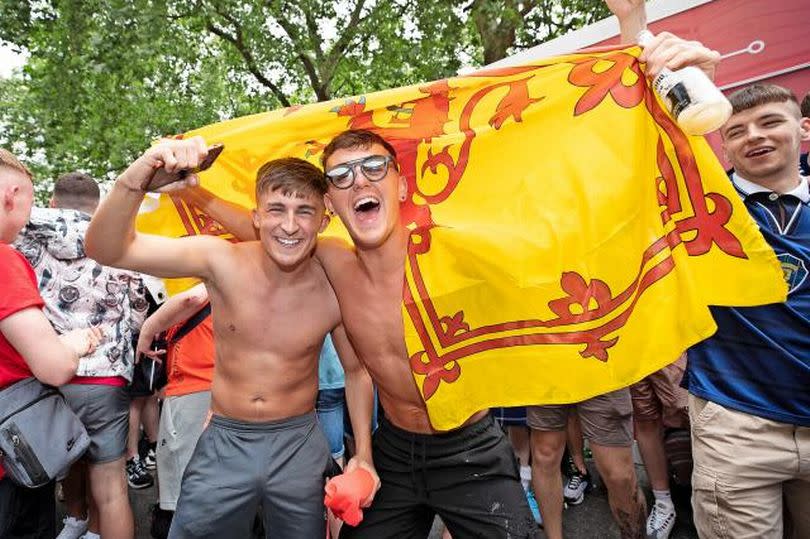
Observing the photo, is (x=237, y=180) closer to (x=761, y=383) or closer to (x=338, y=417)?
(x=338, y=417)

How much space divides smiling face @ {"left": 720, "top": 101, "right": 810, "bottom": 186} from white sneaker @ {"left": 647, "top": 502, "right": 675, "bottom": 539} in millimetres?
2088

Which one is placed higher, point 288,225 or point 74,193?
point 74,193

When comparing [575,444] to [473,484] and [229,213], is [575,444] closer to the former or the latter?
[473,484]

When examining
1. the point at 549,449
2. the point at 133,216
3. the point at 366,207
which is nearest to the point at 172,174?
the point at 133,216

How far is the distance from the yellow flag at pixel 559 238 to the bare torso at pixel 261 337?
46 cm

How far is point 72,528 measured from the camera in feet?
11.2

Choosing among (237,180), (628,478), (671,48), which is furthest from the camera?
(628,478)

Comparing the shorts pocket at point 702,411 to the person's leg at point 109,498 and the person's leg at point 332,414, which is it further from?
the person's leg at point 109,498

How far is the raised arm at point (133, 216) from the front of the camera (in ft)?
6.00

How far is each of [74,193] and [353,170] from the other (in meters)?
2.42

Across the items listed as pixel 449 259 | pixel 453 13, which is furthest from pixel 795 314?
pixel 453 13

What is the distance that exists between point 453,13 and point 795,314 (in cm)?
836

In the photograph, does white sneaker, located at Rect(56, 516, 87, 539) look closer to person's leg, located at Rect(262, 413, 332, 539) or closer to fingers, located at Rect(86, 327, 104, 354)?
fingers, located at Rect(86, 327, 104, 354)

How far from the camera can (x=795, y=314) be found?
1.98 metres
